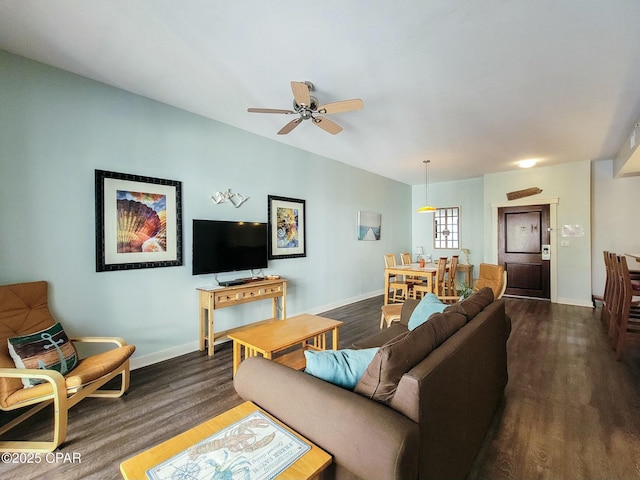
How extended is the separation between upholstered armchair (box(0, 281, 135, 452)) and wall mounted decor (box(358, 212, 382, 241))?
14.9ft

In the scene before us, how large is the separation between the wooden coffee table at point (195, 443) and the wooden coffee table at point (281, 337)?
1042mm

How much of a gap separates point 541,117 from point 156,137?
14.4 feet

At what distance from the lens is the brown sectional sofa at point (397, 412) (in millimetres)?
964

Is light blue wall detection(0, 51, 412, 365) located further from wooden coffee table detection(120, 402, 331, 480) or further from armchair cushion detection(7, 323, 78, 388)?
wooden coffee table detection(120, 402, 331, 480)

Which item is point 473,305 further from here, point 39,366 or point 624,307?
point 39,366

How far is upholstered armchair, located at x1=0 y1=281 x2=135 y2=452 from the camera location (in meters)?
1.82

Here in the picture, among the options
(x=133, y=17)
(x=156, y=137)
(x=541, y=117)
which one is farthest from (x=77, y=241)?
(x=541, y=117)

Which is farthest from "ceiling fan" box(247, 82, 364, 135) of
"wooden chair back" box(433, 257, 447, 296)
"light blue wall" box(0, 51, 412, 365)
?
"wooden chair back" box(433, 257, 447, 296)

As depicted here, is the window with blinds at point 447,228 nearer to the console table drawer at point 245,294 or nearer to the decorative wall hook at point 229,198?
the console table drawer at point 245,294

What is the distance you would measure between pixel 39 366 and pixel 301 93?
281 centimetres

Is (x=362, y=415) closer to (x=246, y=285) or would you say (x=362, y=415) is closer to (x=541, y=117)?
(x=246, y=285)

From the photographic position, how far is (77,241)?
264 cm

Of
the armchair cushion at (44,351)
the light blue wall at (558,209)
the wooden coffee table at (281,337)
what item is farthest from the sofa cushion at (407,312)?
the light blue wall at (558,209)

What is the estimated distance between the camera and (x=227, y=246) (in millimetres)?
3646
